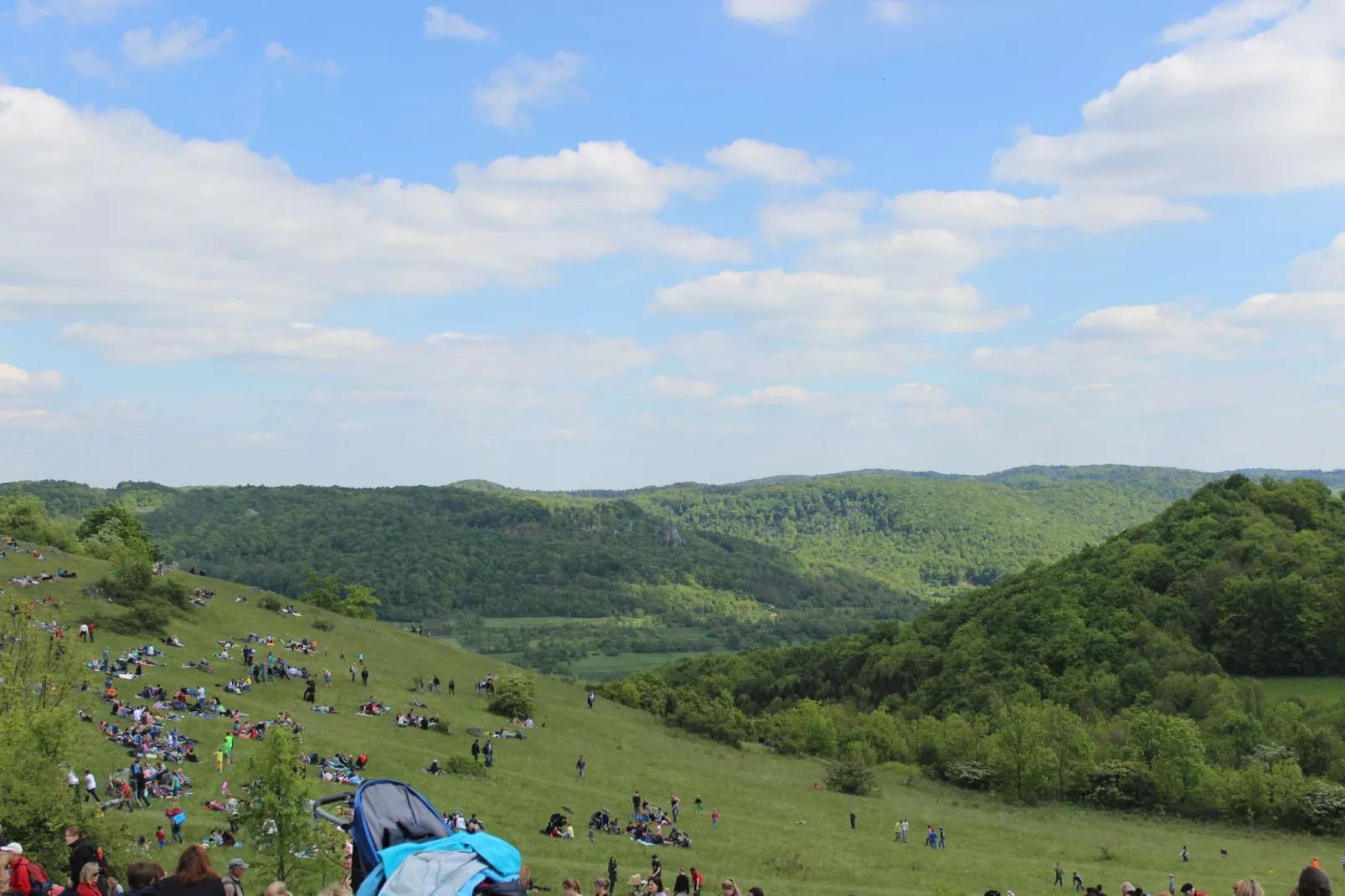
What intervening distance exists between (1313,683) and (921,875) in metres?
78.3

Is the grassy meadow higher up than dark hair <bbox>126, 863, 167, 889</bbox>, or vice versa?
dark hair <bbox>126, 863, 167, 889</bbox>

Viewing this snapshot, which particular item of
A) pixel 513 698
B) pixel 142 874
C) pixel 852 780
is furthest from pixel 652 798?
pixel 142 874

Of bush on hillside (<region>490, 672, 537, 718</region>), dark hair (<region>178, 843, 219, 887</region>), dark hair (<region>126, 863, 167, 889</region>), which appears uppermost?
dark hair (<region>178, 843, 219, 887</region>)

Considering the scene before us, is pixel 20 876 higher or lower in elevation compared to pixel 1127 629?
higher

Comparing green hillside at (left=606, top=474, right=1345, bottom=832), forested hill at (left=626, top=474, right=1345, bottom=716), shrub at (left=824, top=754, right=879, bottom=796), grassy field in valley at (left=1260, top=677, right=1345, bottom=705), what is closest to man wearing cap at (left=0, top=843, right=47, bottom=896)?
A: shrub at (left=824, top=754, right=879, bottom=796)

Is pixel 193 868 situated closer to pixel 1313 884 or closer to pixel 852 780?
pixel 1313 884

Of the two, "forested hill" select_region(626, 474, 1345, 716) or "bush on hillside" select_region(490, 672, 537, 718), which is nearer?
"bush on hillside" select_region(490, 672, 537, 718)

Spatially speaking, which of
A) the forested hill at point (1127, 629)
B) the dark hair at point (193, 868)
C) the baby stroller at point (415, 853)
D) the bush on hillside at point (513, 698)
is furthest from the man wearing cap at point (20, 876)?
the forested hill at point (1127, 629)

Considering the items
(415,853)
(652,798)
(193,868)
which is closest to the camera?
(415,853)

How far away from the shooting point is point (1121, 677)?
3930 inches

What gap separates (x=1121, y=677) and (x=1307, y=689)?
16.9m

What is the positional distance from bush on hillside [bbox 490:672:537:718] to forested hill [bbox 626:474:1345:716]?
54.6 meters

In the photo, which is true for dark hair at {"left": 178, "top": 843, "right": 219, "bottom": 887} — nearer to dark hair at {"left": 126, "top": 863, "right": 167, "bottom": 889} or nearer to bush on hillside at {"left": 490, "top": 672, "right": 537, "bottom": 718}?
dark hair at {"left": 126, "top": 863, "right": 167, "bottom": 889}

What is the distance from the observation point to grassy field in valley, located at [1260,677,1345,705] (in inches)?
3570
